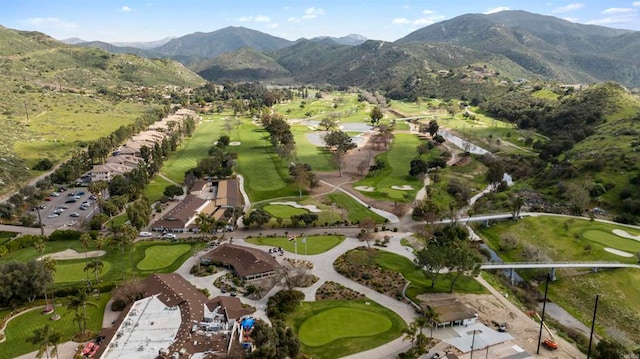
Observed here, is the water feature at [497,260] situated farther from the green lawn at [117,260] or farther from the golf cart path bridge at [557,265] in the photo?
the green lawn at [117,260]

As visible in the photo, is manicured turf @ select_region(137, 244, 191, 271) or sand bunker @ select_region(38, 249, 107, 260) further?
sand bunker @ select_region(38, 249, 107, 260)

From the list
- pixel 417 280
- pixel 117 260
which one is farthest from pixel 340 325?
pixel 117 260

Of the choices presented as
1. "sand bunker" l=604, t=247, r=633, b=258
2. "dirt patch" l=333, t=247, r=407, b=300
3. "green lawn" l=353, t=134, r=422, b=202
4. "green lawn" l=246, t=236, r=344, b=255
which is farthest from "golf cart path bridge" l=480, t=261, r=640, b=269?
"green lawn" l=353, t=134, r=422, b=202

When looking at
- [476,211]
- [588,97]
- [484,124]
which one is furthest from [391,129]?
[476,211]

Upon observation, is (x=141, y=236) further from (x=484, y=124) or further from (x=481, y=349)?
(x=484, y=124)

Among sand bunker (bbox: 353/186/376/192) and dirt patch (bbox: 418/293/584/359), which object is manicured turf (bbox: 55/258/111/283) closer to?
dirt patch (bbox: 418/293/584/359)

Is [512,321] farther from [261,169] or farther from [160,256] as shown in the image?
[261,169]
